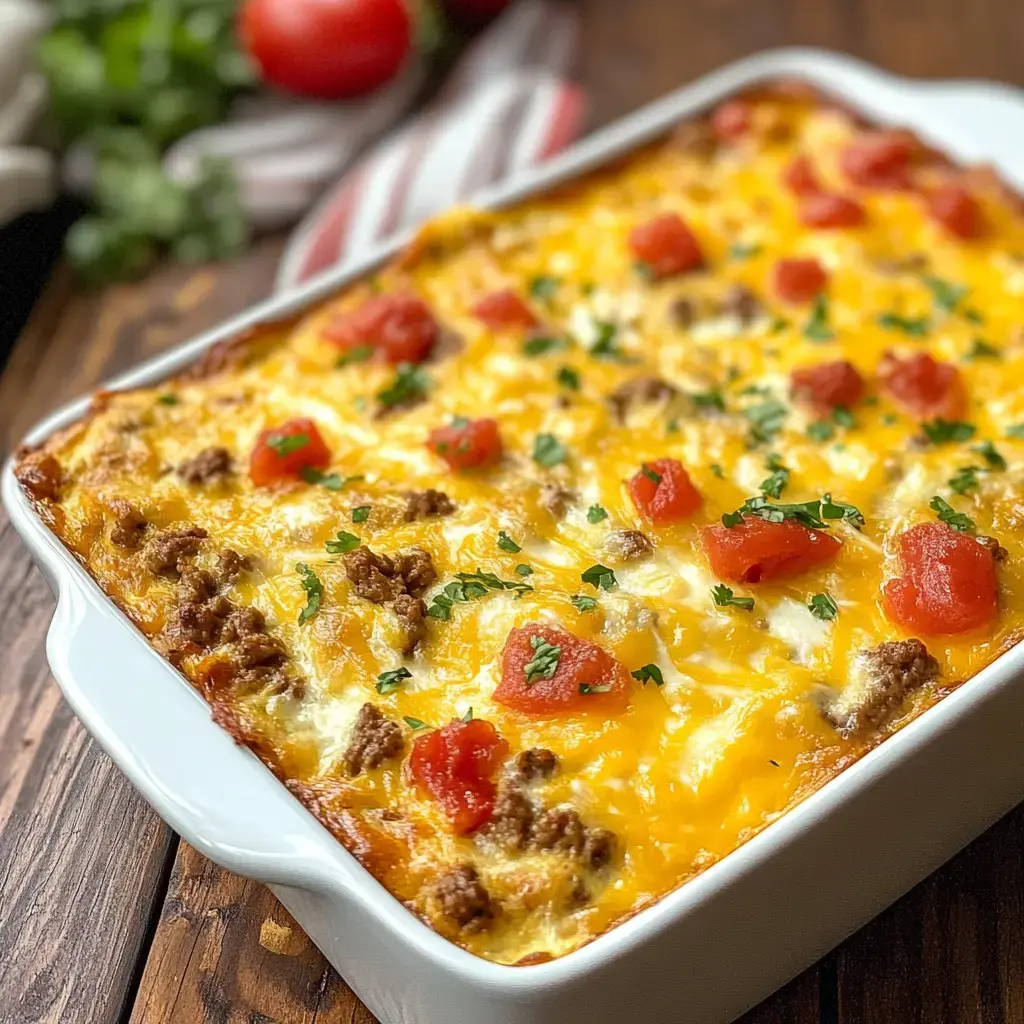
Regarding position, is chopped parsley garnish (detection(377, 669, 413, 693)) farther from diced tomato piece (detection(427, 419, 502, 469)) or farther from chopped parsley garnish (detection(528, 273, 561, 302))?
chopped parsley garnish (detection(528, 273, 561, 302))

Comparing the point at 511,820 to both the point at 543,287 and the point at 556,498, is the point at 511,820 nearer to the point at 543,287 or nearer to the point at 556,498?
the point at 556,498

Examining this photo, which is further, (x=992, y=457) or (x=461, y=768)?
(x=992, y=457)

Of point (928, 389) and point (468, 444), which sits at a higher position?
point (468, 444)

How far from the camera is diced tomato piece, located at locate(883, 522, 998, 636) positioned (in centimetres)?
264

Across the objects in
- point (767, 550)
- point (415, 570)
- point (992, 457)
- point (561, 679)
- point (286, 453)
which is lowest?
point (992, 457)

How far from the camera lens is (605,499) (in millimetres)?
2941

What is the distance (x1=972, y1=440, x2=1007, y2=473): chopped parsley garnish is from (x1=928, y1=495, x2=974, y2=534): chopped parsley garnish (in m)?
0.19

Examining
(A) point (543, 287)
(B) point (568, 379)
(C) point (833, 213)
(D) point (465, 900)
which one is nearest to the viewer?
(D) point (465, 900)

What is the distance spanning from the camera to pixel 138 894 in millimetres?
2754

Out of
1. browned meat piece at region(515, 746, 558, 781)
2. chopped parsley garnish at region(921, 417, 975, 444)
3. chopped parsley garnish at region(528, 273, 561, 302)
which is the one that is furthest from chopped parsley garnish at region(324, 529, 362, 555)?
chopped parsley garnish at region(921, 417, 975, 444)

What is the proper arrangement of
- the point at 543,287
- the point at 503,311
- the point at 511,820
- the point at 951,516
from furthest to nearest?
the point at 543,287, the point at 503,311, the point at 951,516, the point at 511,820

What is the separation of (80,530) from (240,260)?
1789 mm

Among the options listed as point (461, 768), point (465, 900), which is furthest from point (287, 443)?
point (465, 900)

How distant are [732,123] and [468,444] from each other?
1.62m
